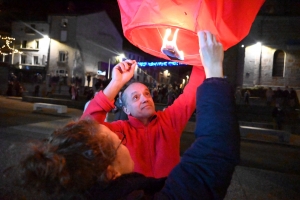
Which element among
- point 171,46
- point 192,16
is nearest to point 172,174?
point 192,16

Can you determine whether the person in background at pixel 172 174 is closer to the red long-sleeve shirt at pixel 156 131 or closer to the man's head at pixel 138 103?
the red long-sleeve shirt at pixel 156 131

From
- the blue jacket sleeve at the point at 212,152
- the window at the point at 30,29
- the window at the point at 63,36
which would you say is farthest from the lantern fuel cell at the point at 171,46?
the window at the point at 30,29

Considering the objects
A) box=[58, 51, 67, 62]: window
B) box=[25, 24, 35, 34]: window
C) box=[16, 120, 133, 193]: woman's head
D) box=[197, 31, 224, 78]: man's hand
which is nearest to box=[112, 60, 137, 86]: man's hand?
box=[16, 120, 133, 193]: woman's head

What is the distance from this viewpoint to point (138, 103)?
2.35 m

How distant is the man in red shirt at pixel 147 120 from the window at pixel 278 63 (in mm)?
27871

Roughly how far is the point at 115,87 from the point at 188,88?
61cm

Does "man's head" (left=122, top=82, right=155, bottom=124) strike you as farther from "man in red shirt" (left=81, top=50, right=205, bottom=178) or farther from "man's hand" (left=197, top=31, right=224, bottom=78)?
"man's hand" (left=197, top=31, right=224, bottom=78)

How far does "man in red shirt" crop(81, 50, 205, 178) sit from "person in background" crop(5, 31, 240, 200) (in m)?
0.93

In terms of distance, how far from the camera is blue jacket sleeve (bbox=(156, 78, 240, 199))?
105 centimetres

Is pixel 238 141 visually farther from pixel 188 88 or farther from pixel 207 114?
pixel 188 88

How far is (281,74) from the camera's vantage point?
27406 mm

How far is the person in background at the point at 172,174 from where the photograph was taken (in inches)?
41.7

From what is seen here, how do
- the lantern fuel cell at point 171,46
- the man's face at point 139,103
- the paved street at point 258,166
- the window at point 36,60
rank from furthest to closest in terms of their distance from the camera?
the window at point 36,60 → the paved street at point 258,166 → the man's face at point 139,103 → the lantern fuel cell at point 171,46

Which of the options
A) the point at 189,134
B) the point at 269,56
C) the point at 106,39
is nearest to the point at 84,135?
the point at 189,134
